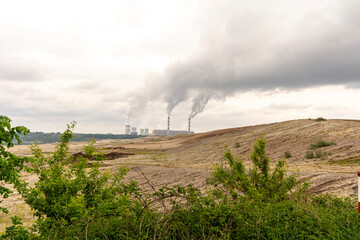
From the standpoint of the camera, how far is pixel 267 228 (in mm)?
5555

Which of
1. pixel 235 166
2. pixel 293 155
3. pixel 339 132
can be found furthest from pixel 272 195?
pixel 339 132

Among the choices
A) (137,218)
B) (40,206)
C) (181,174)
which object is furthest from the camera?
(181,174)

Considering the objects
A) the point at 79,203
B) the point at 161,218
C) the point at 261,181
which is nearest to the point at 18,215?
the point at 79,203

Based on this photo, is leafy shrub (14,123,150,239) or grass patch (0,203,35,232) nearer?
leafy shrub (14,123,150,239)

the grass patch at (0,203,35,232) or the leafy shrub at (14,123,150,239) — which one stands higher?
the leafy shrub at (14,123,150,239)

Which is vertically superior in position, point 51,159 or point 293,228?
point 51,159

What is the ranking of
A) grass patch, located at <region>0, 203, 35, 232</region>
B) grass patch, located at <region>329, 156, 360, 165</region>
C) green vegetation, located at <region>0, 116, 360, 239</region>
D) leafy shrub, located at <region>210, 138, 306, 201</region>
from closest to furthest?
green vegetation, located at <region>0, 116, 360, 239</region> → leafy shrub, located at <region>210, 138, 306, 201</region> → grass patch, located at <region>0, 203, 35, 232</region> → grass patch, located at <region>329, 156, 360, 165</region>

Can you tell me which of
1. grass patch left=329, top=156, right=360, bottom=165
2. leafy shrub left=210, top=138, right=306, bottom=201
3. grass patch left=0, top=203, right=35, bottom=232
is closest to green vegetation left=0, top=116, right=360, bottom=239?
leafy shrub left=210, top=138, right=306, bottom=201

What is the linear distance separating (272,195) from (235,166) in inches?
56.8

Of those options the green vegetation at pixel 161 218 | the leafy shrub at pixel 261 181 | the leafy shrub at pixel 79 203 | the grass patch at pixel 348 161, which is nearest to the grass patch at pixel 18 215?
the leafy shrub at pixel 79 203

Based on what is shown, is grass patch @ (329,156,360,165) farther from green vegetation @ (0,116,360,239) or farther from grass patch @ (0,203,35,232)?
grass patch @ (0,203,35,232)

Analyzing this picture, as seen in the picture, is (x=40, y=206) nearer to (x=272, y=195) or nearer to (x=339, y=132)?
(x=272, y=195)

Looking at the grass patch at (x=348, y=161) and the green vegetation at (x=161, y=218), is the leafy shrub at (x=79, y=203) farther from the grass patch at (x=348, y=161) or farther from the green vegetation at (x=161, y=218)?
the grass patch at (x=348, y=161)

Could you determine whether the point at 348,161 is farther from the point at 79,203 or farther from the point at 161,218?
the point at 79,203
